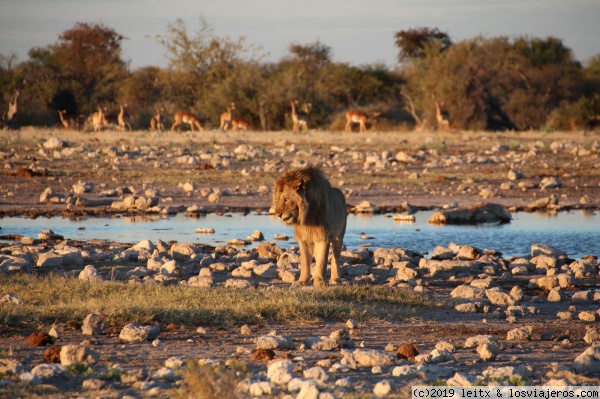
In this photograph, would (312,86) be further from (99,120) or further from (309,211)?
(309,211)

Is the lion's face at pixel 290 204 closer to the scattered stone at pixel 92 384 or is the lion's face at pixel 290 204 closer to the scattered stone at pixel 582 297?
the scattered stone at pixel 582 297

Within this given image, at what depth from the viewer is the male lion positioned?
8.57m

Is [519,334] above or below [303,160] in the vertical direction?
below

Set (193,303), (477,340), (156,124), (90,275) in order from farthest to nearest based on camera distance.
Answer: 1. (156,124)
2. (90,275)
3. (193,303)
4. (477,340)

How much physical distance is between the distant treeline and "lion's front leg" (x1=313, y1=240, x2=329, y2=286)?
96.9ft

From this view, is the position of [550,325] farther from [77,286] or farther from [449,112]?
[449,112]

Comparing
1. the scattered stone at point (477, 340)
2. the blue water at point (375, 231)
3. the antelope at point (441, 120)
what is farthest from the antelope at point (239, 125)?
the scattered stone at point (477, 340)

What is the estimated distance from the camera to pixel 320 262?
28.9ft

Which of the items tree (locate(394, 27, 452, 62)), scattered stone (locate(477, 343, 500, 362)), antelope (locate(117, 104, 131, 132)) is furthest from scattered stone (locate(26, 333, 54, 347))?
tree (locate(394, 27, 452, 62))

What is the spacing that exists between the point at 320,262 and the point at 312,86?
124ft

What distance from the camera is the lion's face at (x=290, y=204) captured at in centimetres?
854

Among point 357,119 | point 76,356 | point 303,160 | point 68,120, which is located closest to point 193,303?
point 76,356

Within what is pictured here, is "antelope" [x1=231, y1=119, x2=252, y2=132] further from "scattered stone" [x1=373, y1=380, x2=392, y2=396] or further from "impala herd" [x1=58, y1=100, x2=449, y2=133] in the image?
"scattered stone" [x1=373, y1=380, x2=392, y2=396]

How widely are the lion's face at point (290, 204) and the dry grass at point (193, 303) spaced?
713 mm
